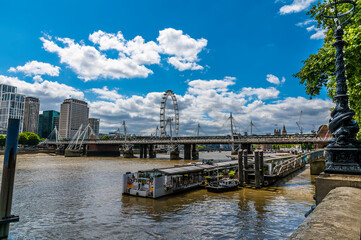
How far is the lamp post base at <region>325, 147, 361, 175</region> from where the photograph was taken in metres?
7.18

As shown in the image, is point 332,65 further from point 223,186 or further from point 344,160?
point 223,186

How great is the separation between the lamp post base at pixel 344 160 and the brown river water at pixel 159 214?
10.3 meters

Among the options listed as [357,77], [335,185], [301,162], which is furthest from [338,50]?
[301,162]

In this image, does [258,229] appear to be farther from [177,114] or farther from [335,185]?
[177,114]

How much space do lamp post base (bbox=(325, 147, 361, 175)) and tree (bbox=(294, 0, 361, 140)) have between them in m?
5.55

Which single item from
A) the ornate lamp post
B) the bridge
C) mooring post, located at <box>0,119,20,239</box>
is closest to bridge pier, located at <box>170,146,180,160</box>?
the bridge

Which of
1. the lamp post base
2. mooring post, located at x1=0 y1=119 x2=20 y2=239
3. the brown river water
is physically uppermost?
the lamp post base

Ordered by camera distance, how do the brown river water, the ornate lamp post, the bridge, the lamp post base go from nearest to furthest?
the lamp post base
the ornate lamp post
the brown river water
the bridge

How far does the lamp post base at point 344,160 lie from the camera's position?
718 centimetres

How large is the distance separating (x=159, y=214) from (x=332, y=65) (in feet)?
56.8

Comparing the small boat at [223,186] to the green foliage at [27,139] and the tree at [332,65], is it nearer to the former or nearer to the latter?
the tree at [332,65]

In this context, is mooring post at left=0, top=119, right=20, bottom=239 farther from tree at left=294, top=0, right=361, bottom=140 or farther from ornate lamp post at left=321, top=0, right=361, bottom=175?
tree at left=294, top=0, right=361, bottom=140

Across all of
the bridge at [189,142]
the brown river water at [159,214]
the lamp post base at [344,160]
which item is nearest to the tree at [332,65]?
the lamp post base at [344,160]

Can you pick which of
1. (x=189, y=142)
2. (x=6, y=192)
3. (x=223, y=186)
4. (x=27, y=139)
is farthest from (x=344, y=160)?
(x=27, y=139)
